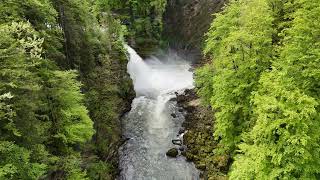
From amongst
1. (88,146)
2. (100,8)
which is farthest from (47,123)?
(100,8)

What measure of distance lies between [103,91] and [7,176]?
1435cm

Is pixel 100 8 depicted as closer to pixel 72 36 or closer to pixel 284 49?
pixel 72 36

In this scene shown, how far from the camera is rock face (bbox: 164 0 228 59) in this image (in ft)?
171

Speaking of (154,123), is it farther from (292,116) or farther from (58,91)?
(292,116)

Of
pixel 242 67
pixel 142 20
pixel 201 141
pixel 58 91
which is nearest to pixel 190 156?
pixel 201 141

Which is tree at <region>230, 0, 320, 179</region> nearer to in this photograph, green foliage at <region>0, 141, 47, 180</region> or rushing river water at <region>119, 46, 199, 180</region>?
rushing river water at <region>119, 46, 199, 180</region>

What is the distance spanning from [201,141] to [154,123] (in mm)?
6285

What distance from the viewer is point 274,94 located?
19219 mm

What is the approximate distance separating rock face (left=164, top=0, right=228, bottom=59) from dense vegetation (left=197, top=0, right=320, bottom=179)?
1080 inches

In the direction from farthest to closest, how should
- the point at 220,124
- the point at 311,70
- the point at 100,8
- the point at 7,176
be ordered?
the point at 100,8 < the point at 220,124 < the point at 311,70 < the point at 7,176

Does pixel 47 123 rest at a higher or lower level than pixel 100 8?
lower

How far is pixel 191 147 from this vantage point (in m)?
31.4

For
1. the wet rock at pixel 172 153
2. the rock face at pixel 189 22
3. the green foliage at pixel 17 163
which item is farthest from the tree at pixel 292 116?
the rock face at pixel 189 22

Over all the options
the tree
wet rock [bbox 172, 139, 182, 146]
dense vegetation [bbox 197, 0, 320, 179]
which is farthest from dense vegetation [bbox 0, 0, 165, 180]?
the tree
